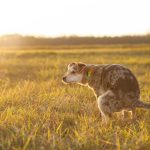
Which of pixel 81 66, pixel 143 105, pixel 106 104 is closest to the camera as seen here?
pixel 143 105

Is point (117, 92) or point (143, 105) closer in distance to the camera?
point (143, 105)

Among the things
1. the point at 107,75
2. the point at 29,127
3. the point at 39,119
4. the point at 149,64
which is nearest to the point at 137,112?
the point at 107,75

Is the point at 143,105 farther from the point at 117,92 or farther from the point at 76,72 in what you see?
the point at 76,72

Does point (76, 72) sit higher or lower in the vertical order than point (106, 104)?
higher

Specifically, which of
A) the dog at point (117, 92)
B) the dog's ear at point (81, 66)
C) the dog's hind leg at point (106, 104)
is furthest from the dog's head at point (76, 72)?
the dog's hind leg at point (106, 104)

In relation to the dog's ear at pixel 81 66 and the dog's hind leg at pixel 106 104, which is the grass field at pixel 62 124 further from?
the dog's ear at pixel 81 66

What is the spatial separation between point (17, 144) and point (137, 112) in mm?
3392

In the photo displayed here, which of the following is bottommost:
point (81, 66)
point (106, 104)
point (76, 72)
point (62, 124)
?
point (62, 124)

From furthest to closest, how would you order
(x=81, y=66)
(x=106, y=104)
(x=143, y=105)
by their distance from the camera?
(x=81, y=66) → (x=106, y=104) → (x=143, y=105)

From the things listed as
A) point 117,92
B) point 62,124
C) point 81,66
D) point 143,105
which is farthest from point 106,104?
point 81,66

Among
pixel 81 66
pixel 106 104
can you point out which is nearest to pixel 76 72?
pixel 81 66

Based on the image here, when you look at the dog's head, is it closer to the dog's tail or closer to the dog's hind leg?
the dog's hind leg

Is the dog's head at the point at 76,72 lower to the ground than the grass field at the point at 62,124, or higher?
higher

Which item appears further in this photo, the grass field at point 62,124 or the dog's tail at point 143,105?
the dog's tail at point 143,105
